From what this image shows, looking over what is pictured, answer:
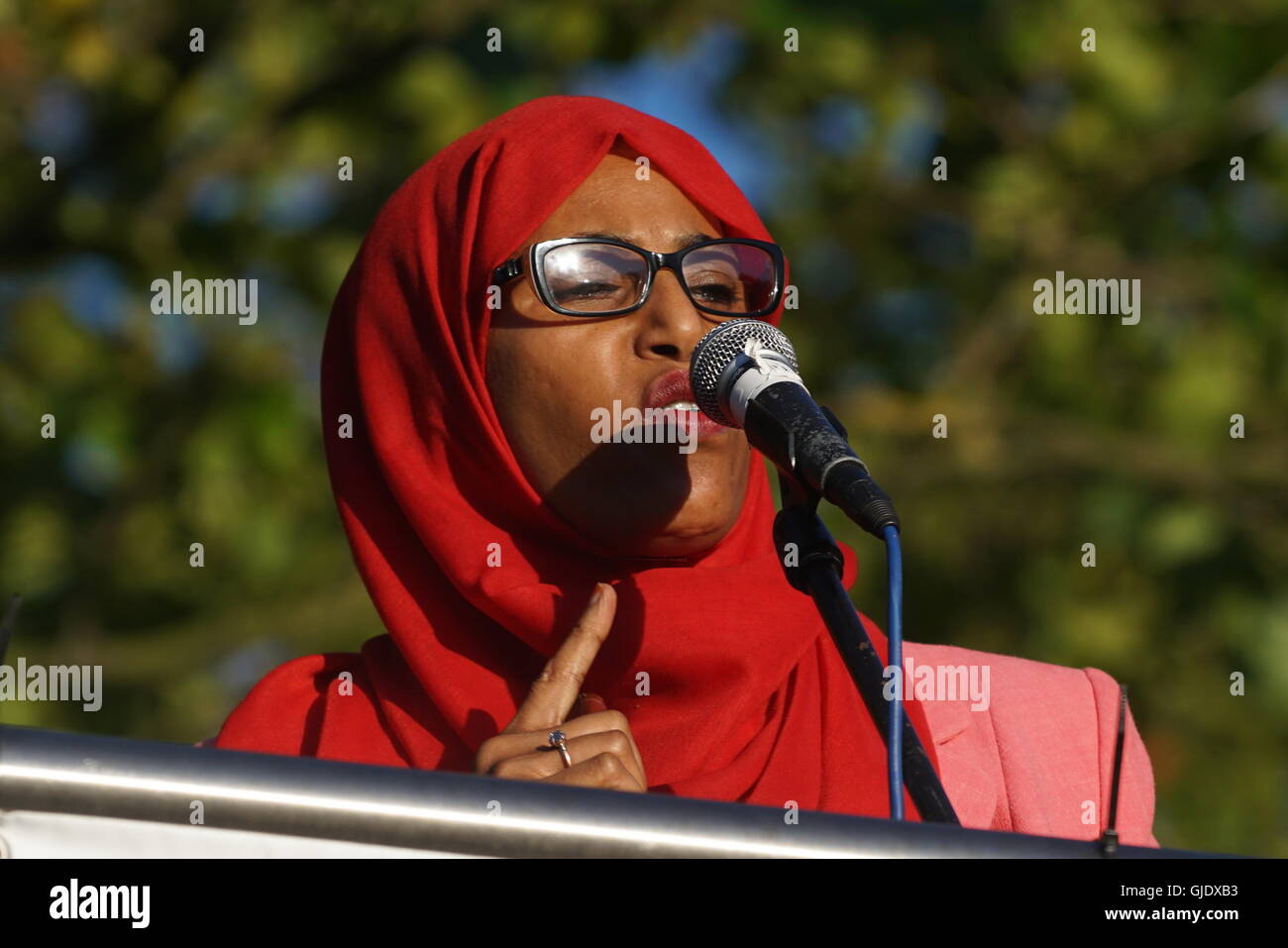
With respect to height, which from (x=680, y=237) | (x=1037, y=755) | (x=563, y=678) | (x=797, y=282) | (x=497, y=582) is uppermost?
(x=797, y=282)

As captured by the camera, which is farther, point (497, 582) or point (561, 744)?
point (497, 582)

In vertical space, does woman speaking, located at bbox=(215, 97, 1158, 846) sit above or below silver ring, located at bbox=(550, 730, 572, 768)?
above

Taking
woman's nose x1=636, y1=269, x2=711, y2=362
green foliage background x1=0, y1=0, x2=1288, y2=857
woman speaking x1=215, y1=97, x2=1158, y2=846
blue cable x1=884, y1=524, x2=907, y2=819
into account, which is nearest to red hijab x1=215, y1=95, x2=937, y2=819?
woman speaking x1=215, y1=97, x2=1158, y2=846

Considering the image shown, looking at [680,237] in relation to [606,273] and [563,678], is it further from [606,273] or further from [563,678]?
[563,678]

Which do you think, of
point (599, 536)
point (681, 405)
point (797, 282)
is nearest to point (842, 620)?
point (681, 405)

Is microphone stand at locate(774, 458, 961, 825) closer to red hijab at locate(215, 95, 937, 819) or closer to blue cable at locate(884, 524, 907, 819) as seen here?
blue cable at locate(884, 524, 907, 819)

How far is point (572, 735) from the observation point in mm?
1972

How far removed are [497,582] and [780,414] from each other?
628 millimetres

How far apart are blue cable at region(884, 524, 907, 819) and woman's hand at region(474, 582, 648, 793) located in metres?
0.26

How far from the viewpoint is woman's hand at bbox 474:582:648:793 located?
188 cm

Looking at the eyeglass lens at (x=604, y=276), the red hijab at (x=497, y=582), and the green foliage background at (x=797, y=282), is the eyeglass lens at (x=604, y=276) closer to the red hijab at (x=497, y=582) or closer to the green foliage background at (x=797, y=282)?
the red hijab at (x=497, y=582)

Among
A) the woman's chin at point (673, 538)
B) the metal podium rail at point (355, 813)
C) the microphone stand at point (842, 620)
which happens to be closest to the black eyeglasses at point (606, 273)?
the woman's chin at point (673, 538)
